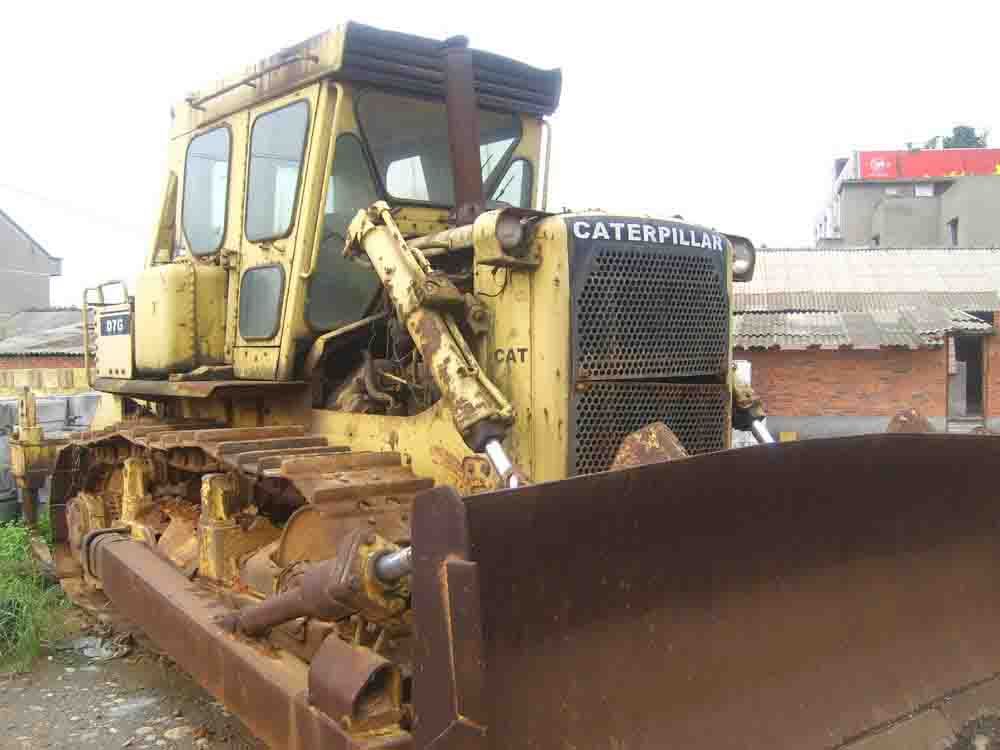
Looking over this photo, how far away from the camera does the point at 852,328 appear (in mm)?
20219

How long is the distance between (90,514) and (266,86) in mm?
2927

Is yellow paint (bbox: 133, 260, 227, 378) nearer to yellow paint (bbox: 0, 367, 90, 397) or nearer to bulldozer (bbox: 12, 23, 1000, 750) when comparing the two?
bulldozer (bbox: 12, 23, 1000, 750)

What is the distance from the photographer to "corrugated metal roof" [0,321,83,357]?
90.3ft

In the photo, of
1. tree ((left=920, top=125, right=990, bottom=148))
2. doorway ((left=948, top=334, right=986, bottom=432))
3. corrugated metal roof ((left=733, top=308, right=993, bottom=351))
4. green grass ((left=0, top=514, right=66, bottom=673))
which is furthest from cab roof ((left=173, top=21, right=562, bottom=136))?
tree ((left=920, top=125, right=990, bottom=148))

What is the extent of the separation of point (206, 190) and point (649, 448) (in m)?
3.52

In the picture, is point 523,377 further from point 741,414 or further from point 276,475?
point 741,414

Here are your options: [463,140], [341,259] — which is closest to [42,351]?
[341,259]

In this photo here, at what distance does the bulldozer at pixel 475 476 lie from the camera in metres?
2.71

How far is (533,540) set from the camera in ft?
8.50

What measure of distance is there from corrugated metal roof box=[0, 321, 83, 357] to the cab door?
73.0ft

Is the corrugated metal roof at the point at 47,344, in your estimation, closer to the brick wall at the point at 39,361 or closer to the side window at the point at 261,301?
the brick wall at the point at 39,361

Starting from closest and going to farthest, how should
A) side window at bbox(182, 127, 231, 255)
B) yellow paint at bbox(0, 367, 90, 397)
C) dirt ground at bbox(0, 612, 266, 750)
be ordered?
dirt ground at bbox(0, 612, 266, 750)
side window at bbox(182, 127, 231, 255)
yellow paint at bbox(0, 367, 90, 397)

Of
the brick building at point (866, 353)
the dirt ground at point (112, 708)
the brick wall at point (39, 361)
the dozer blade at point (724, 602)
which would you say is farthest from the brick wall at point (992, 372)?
the brick wall at point (39, 361)

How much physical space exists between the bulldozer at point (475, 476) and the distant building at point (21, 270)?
4144 cm
